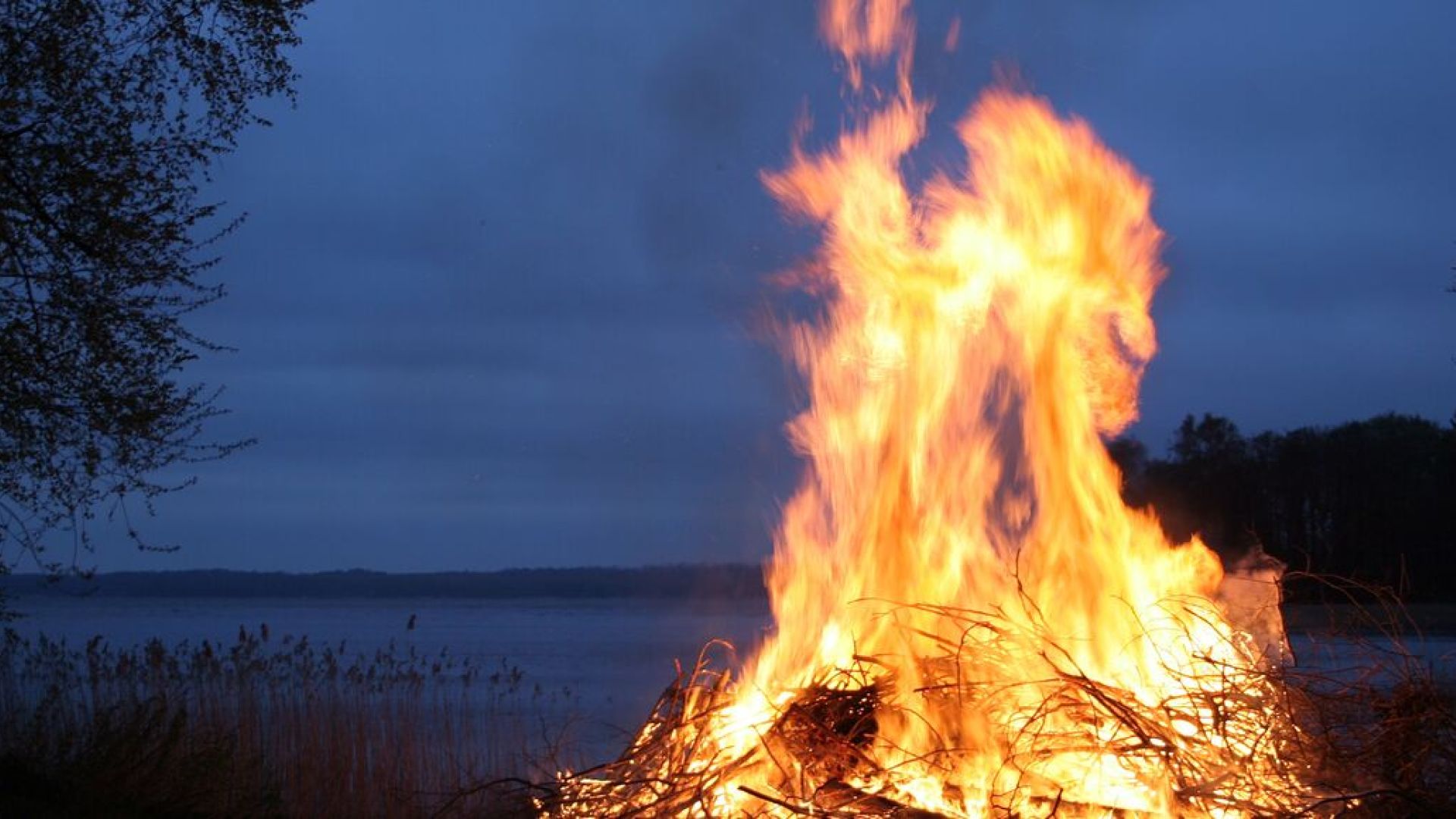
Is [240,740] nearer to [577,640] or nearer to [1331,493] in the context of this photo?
[1331,493]

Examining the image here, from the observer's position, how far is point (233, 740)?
1062 centimetres

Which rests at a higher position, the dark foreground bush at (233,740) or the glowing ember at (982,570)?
the glowing ember at (982,570)

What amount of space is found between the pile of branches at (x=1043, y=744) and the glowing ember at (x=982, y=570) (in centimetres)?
2

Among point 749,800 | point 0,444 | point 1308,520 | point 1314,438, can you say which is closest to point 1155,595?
point 749,800

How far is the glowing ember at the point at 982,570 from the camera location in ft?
16.4

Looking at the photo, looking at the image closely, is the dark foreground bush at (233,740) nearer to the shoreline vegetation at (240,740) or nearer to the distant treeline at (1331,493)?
the shoreline vegetation at (240,740)

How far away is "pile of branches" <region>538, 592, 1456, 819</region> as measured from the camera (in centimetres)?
478

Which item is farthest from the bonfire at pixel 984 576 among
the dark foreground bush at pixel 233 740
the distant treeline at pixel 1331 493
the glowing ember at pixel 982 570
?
the distant treeline at pixel 1331 493

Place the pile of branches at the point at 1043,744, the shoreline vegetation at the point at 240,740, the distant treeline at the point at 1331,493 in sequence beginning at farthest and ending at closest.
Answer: the distant treeline at the point at 1331,493, the shoreline vegetation at the point at 240,740, the pile of branches at the point at 1043,744

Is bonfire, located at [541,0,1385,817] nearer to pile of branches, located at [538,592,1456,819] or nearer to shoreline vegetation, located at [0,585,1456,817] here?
pile of branches, located at [538,592,1456,819]

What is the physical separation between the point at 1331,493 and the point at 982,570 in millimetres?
21204

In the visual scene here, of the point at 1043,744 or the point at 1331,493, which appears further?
the point at 1331,493

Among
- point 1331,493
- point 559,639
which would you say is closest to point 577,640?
point 559,639

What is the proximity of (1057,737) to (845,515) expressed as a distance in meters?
1.77
